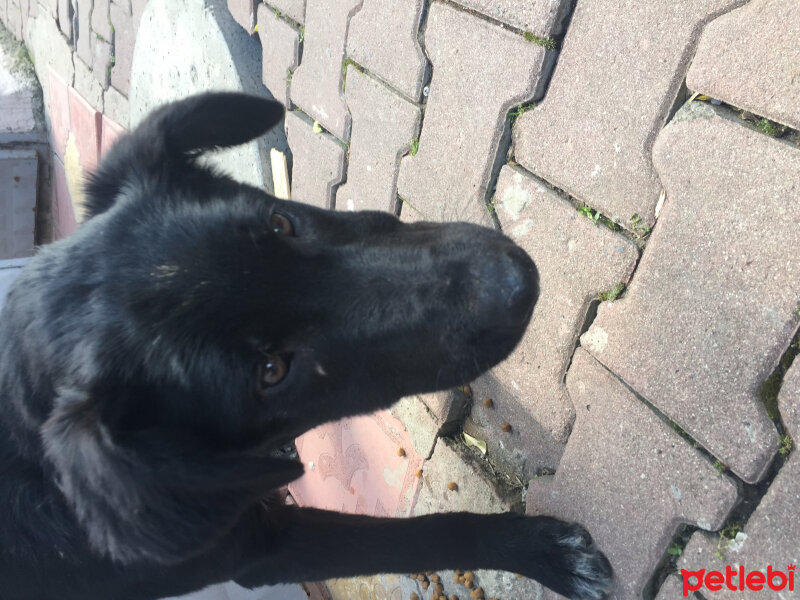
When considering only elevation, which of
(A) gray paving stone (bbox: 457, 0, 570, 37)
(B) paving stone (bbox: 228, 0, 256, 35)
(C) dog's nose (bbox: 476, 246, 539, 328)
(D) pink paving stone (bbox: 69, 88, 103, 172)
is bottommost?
(D) pink paving stone (bbox: 69, 88, 103, 172)

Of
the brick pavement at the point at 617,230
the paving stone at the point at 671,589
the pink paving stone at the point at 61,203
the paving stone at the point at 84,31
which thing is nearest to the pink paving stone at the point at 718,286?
the brick pavement at the point at 617,230

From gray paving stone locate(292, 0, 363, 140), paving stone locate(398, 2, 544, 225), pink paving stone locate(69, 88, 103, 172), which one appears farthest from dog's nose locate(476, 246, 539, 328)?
pink paving stone locate(69, 88, 103, 172)

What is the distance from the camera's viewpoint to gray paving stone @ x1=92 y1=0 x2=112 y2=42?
171 inches

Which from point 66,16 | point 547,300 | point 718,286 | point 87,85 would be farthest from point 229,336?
point 66,16

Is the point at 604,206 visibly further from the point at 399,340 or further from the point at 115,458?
the point at 115,458

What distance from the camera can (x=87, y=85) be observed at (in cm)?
479

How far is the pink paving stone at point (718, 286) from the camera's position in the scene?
4.49 feet

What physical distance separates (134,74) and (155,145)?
7.78 ft

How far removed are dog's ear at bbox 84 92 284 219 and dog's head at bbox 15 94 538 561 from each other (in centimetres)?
20

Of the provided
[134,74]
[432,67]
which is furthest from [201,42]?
[432,67]

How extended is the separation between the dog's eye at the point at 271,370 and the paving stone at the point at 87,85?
390 centimetres

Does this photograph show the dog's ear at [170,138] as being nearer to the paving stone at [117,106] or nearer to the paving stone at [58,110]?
the paving stone at [117,106]

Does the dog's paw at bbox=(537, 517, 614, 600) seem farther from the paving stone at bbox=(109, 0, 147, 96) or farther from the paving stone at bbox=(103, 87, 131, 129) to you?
the paving stone at bbox=(109, 0, 147, 96)

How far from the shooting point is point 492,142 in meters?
2.00
